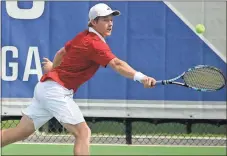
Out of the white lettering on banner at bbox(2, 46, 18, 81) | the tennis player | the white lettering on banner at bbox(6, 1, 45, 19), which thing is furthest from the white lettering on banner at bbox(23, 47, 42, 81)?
the tennis player

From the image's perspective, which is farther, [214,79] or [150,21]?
[150,21]

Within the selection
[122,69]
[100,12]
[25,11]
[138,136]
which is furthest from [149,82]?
[138,136]

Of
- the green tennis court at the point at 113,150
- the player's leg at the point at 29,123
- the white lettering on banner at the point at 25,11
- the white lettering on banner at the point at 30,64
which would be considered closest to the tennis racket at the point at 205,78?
the player's leg at the point at 29,123

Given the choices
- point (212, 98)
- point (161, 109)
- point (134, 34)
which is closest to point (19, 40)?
point (134, 34)

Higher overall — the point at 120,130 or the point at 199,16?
the point at 199,16

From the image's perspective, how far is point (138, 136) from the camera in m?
7.59

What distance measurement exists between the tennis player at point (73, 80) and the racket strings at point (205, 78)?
581 mm

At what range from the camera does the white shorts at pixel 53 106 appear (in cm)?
422

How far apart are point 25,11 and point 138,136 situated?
201 centimetres

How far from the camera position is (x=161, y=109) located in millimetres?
6945

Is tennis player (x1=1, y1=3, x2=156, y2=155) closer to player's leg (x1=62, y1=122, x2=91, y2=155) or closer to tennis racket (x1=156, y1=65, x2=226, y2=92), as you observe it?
player's leg (x1=62, y1=122, x2=91, y2=155)

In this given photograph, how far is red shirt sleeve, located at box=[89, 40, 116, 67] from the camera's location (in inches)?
162

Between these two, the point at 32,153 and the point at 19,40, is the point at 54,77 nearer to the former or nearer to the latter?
the point at 32,153

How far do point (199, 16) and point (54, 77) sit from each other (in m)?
3.00
